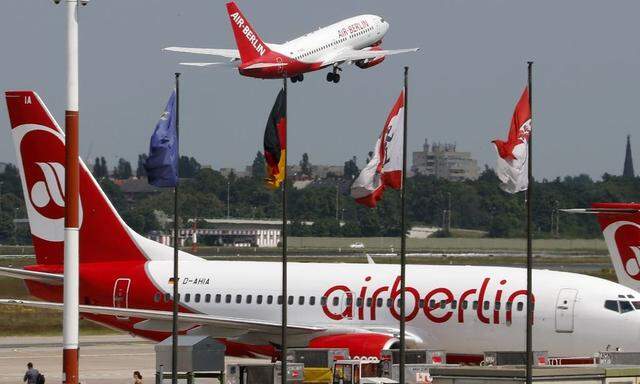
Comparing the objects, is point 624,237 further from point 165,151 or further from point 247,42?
point 247,42

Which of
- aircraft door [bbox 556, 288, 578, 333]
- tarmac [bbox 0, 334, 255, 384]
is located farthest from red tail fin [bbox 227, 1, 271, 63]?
aircraft door [bbox 556, 288, 578, 333]

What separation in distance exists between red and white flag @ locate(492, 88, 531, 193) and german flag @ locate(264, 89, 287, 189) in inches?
209

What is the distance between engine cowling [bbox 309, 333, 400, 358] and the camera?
4538 cm

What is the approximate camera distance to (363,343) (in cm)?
4578

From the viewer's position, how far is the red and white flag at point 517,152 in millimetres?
35812

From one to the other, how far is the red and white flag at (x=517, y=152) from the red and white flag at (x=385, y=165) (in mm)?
2990

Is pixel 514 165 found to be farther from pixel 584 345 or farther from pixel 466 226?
pixel 466 226

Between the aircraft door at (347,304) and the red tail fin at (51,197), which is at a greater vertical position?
the red tail fin at (51,197)

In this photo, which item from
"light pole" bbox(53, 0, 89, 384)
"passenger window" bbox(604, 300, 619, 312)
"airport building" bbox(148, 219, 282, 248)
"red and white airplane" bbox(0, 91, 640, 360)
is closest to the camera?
"light pole" bbox(53, 0, 89, 384)

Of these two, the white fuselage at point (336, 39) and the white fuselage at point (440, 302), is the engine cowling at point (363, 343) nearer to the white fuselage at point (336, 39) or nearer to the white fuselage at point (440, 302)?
the white fuselage at point (440, 302)

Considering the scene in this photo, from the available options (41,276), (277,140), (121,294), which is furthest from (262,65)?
(277,140)

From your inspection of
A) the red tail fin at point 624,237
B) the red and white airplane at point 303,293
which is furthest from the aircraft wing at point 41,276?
the red tail fin at point 624,237

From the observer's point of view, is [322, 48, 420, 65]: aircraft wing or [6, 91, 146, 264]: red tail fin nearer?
[6, 91, 146, 264]: red tail fin

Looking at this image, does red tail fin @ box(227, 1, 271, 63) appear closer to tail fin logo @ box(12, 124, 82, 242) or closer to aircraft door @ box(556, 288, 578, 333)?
tail fin logo @ box(12, 124, 82, 242)
